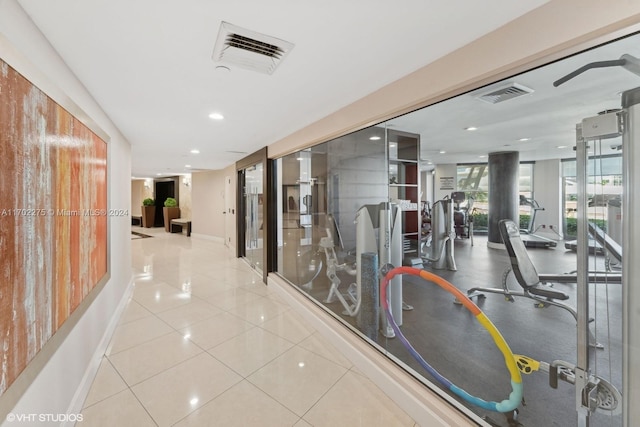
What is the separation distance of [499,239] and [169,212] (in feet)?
40.7

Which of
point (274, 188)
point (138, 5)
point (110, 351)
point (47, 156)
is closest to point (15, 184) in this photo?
point (47, 156)

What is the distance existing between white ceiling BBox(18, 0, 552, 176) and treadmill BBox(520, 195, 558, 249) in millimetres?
438

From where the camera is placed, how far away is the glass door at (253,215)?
521 cm

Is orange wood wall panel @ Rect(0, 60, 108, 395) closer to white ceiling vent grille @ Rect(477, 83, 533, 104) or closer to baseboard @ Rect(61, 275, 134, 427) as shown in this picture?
baseboard @ Rect(61, 275, 134, 427)

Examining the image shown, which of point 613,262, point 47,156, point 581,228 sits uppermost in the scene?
point 47,156

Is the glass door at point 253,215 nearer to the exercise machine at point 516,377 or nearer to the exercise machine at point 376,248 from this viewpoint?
the exercise machine at point 376,248

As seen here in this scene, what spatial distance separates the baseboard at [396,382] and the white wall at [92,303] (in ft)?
6.70

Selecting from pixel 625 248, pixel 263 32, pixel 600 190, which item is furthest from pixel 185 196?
pixel 625 248

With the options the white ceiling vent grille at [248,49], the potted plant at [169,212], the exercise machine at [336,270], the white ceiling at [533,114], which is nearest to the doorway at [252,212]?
the exercise machine at [336,270]

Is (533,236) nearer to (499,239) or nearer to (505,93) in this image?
(499,239)

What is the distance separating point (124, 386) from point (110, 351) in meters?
0.68

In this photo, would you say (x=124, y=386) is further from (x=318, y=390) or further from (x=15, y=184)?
(x=15, y=184)

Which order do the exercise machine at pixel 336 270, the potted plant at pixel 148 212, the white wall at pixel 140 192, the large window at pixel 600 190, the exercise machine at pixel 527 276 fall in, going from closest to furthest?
the large window at pixel 600 190
the exercise machine at pixel 527 276
the exercise machine at pixel 336 270
the potted plant at pixel 148 212
the white wall at pixel 140 192

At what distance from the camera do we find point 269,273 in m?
4.58
